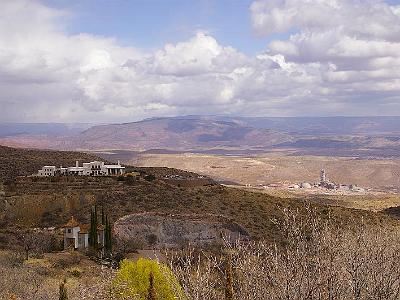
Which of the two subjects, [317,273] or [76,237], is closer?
[317,273]

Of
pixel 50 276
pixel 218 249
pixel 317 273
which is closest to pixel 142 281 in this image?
pixel 317 273

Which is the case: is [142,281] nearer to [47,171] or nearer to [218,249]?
[218,249]

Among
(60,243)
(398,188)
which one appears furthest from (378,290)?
(398,188)

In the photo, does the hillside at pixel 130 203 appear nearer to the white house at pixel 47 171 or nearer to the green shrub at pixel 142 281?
the white house at pixel 47 171

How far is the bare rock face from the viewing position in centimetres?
4753

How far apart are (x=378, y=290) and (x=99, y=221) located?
115 feet

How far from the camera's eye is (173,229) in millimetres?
49344

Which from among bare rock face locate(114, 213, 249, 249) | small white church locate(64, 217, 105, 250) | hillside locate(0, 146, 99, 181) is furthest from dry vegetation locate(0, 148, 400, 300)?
bare rock face locate(114, 213, 249, 249)

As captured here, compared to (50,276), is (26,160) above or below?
above

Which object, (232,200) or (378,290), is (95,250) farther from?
(378,290)

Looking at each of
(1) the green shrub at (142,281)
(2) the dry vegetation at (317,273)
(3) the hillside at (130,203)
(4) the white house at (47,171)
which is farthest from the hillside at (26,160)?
(2) the dry vegetation at (317,273)

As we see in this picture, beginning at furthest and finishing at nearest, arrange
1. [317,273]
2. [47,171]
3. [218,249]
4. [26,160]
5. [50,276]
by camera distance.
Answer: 1. [26,160]
2. [47,171]
3. [218,249]
4. [50,276]
5. [317,273]

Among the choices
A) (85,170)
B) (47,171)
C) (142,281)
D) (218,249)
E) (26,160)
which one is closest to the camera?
(142,281)

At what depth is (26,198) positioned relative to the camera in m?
52.6
